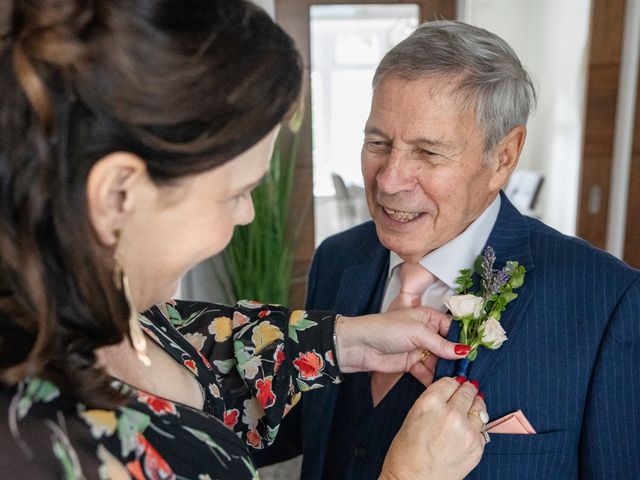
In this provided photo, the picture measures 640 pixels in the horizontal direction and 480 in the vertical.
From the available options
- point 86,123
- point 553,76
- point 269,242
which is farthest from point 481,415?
point 553,76

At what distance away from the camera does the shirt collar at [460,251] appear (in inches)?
57.9

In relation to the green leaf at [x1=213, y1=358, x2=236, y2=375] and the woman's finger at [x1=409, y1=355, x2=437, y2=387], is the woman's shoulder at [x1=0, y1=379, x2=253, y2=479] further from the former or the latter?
the woman's finger at [x1=409, y1=355, x2=437, y2=387]

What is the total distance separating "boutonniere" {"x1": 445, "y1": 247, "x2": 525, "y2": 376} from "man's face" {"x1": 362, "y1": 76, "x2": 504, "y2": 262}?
0.15 meters

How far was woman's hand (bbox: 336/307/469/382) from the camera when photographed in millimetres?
1303

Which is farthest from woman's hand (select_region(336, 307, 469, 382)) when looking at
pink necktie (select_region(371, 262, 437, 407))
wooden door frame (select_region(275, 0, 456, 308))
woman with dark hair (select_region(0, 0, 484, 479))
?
wooden door frame (select_region(275, 0, 456, 308))

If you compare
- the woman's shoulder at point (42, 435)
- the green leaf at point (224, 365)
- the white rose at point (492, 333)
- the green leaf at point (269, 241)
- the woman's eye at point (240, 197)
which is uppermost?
the woman's eye at point (240, 197)

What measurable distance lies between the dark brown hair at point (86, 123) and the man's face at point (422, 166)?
0.69m

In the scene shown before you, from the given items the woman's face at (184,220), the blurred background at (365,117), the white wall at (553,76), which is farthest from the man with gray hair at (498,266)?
the white wall at (553,76)

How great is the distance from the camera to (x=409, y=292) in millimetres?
1512

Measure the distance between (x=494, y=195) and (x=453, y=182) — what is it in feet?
0.47

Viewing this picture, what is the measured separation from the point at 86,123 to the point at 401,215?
92 cm

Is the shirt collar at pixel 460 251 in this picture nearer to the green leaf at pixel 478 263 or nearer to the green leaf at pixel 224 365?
the green leaf at pixel 478 263

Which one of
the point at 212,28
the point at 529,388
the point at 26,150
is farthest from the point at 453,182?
the point at 26,150

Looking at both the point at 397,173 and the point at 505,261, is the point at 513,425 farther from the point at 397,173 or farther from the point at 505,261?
the point at 397,173
